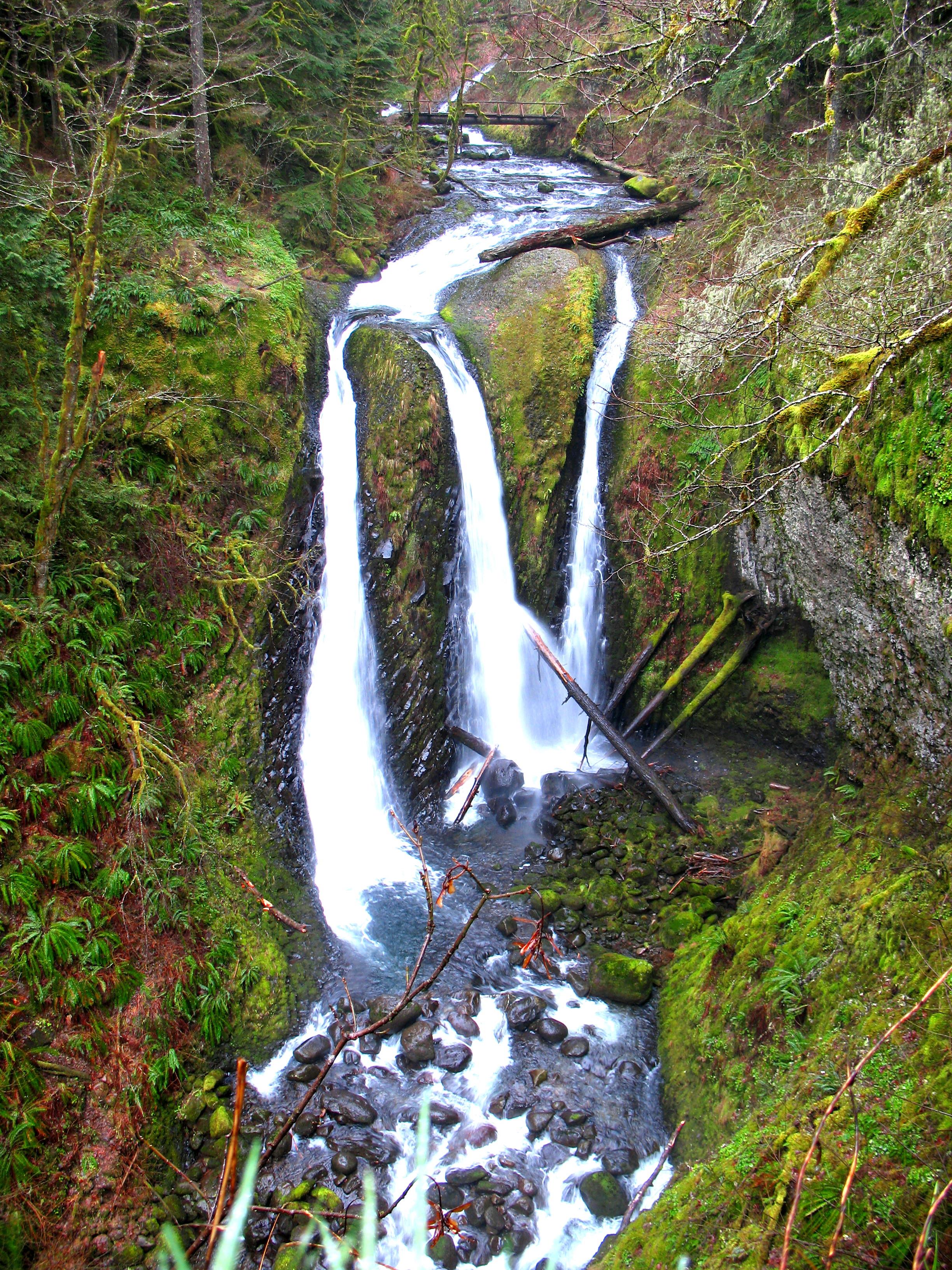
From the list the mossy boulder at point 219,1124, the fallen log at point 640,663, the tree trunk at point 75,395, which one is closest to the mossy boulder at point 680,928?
the fallen log at point 640,663

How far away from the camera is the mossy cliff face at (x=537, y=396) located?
34.9 feet

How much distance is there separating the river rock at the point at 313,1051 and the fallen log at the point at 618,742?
4.61 m

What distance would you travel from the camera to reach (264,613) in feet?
27.6

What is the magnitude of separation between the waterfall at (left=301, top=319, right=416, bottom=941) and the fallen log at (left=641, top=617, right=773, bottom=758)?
147 inches

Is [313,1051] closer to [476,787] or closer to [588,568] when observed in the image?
[476,787]

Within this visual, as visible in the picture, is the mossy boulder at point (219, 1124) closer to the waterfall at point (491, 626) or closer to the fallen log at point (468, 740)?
the fallen log at point (468, 740)

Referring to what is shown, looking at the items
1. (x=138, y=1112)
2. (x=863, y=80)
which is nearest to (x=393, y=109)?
(x=863, y=80)

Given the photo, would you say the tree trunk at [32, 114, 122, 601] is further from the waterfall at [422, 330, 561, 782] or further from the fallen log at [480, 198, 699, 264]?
the fallen log at [480, 198, 699, 264]

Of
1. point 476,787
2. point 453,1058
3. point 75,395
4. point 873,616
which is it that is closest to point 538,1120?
point 453,1058

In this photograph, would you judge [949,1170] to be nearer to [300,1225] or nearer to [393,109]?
[300,1225]

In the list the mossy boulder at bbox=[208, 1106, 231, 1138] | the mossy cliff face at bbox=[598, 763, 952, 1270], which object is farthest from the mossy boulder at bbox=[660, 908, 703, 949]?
the mossy boulder at bbox=[208, 1106, 231, 1138]

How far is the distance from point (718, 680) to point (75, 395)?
8.10 meters

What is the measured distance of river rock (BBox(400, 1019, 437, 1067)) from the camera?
19.7 feet

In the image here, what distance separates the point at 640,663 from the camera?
10234 mm
